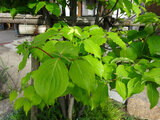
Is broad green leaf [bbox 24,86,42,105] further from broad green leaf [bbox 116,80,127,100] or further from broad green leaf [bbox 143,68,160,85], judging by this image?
broad green leaf [bbox 143,68,160,85]

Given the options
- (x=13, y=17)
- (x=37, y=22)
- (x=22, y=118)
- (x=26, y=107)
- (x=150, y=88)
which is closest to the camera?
(x=150, y=88)

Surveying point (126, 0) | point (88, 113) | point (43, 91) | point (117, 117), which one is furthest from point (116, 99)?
point (43, 91)

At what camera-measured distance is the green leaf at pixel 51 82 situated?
38cm

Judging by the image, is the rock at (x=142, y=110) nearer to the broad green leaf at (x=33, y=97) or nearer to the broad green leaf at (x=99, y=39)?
the broad green leaf at (x=33, y=97)

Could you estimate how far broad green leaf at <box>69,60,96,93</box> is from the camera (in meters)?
0.40

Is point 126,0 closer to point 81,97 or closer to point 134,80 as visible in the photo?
point 134,80

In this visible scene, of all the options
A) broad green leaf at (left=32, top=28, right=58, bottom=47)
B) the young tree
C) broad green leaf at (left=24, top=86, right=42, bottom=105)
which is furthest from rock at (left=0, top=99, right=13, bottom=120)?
broad green leaf at (left=32, top=28, right=58, bottom=47)

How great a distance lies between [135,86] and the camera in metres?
0.59

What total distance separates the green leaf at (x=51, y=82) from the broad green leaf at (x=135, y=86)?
0.36 metres

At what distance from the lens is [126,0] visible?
0.77 m

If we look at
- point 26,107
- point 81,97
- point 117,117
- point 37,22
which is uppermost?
point 37,22

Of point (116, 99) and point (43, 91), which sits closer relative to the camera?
point (43, 91)

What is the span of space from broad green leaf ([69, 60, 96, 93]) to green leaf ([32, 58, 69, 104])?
3cm

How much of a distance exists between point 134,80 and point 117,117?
1706 mm
